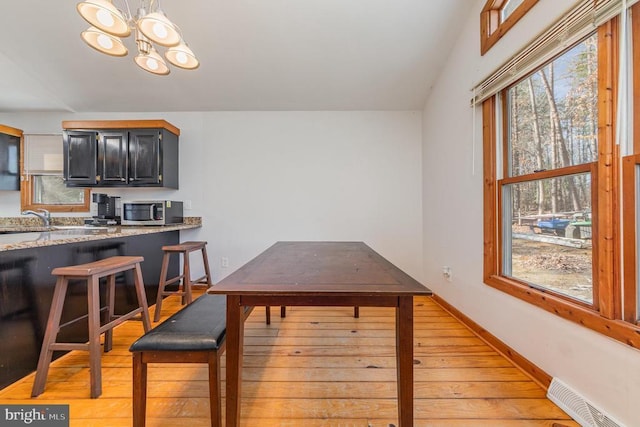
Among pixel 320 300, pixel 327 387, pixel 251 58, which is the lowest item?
pixel 327 387

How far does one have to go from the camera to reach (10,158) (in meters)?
3.31

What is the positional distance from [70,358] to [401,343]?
230cm

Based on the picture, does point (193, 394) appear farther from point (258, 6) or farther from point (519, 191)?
point (258, 6)

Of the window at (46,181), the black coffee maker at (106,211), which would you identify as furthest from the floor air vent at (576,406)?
the window at (46,181)

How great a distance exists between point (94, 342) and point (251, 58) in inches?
107

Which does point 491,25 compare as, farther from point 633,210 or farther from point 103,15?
point 103,15

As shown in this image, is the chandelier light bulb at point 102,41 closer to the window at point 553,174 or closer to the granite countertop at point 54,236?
the granite countertop at point 54,236

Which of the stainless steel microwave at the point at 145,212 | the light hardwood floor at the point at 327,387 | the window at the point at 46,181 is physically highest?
the window at the point at 46,181

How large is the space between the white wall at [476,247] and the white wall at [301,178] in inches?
12.0

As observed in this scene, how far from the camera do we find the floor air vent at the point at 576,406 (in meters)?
1.19

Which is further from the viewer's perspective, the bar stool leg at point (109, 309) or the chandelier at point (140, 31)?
the bar stool leg at point (109, 309)

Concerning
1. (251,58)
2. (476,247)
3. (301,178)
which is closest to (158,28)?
(251,58)

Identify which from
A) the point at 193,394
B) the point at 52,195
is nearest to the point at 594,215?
the point at 193,394

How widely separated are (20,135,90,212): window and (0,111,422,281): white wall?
0.41 m
